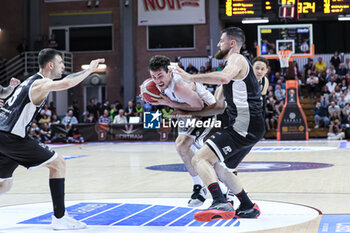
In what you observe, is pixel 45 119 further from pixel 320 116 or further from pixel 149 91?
pixel 149 91

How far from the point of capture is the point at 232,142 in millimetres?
5469

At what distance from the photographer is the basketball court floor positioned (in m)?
5.22

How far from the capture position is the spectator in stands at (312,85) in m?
23.5

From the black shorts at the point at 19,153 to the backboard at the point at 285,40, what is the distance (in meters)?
16.6

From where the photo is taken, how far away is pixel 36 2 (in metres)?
30.5

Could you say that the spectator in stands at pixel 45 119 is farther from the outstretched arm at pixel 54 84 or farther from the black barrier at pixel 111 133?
the outstretched arm at pixel 54 84

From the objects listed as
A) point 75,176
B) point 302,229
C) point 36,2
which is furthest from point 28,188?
point 36,2

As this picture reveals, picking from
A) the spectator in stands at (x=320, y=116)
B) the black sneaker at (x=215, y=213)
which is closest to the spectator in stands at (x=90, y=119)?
the spectator in stands at (x=320, y=116)

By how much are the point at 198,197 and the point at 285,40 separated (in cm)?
1554

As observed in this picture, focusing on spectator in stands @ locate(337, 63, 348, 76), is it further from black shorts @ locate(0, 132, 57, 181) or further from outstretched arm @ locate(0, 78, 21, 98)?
black shorts @ locate(0, 132, 57, 181)

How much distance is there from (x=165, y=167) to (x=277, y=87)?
12.2 metres

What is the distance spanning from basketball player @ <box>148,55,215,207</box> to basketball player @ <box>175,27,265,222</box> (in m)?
0.56

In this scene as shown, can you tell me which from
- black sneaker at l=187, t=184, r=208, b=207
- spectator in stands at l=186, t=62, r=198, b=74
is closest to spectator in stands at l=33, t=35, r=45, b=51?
spectator in stands at l=186, t=62, r=198, b=74

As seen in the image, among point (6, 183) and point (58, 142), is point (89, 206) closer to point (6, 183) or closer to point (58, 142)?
point (6, 183)
